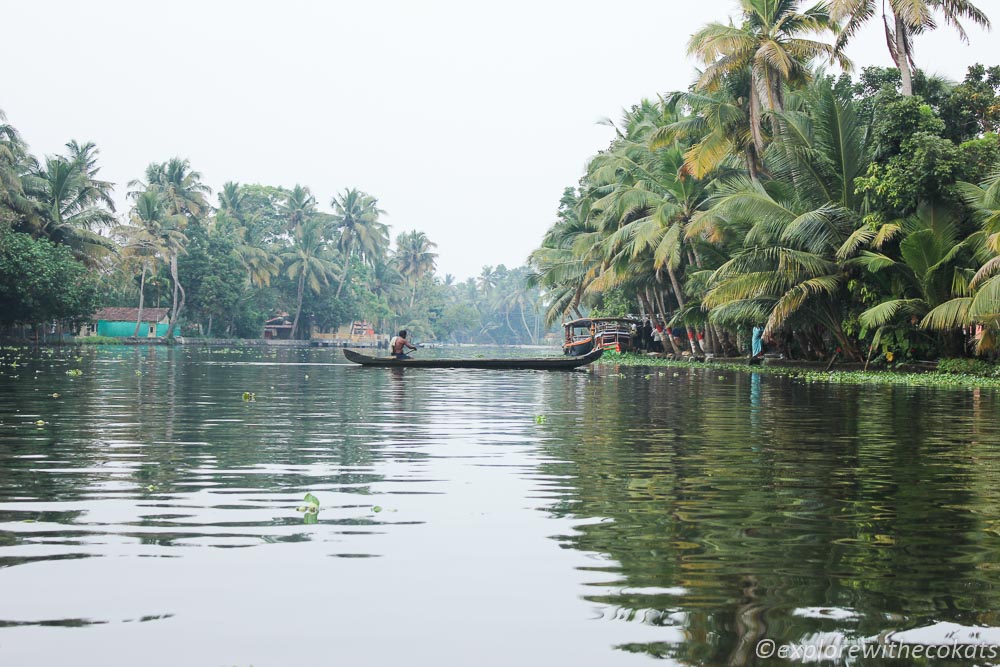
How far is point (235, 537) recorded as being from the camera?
5727 mm

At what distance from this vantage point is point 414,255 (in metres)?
115

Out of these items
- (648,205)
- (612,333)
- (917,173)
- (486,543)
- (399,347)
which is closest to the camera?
(486,543)

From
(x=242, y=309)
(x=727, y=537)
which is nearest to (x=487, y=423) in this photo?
(x=727, y=537)

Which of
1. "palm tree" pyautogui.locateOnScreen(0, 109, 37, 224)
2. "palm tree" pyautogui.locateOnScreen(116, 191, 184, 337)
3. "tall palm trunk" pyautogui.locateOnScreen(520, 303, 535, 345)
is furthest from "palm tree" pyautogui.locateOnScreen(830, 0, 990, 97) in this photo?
"tall palm trunk" pyautogui.locateOnScreen(520, 303, 535, 345)

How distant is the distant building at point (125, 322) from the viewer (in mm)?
78062

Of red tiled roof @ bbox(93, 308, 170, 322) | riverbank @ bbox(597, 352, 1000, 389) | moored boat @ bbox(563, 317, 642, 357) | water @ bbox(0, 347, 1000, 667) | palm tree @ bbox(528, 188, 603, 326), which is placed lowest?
water @ bbox(0, 347, 1000, 667)

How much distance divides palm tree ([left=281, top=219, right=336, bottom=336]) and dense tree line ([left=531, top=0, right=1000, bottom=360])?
55624mm

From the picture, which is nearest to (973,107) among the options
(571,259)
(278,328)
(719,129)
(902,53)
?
(902,53)

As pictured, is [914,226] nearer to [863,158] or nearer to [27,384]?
[863,158]

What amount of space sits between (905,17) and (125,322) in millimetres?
64996

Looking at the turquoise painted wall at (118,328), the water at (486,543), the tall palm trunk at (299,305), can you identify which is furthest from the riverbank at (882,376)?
the tall palm trunk at (299,305)

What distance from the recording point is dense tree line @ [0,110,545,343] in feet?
177

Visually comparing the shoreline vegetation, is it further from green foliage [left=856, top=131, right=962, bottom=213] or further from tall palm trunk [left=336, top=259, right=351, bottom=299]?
tall palm trunk [left=336, top=259, right=351, bottom=299]

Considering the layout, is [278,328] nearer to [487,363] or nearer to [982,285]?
[487,363]
